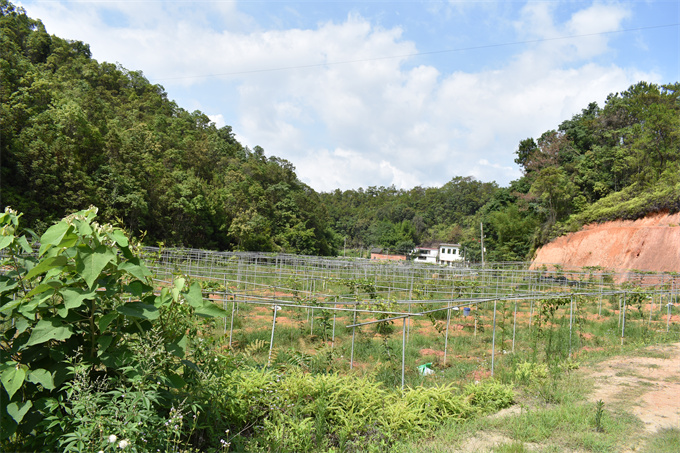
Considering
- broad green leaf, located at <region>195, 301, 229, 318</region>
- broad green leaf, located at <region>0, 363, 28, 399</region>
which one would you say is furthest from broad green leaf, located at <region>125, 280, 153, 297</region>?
broad green leaf, located at <region>0, 363, 28, 399</region>

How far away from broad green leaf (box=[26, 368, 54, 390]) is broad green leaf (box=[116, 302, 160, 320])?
1.48 feet

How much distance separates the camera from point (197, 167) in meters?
43.2

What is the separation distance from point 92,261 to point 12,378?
0.65m

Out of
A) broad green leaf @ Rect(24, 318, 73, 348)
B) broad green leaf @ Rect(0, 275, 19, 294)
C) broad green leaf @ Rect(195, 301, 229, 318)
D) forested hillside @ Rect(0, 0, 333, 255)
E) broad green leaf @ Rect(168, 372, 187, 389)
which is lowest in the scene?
broad green leaf @ Rect(168, 372, 187, 389)

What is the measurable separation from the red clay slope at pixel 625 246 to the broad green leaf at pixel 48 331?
2449 centimetres

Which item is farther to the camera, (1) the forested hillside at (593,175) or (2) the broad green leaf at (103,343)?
(1) the forested hillside at (593,175)

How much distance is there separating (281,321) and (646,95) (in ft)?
113

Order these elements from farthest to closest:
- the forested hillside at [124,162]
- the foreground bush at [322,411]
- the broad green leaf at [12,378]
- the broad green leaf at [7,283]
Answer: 1. the forested hillside at [124,162]
2. the foreground bush at [322,411]
3. the broad green leaf at [7,283]
4. the broad green leaf at [12,378]

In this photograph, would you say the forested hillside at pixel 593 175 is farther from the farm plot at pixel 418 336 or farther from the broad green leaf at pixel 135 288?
the broad green leaf at pixel 135 288

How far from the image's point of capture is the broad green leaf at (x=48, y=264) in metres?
2.10

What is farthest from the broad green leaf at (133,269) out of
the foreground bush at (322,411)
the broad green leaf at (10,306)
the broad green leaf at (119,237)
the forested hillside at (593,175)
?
the forested hillside at (593,175)

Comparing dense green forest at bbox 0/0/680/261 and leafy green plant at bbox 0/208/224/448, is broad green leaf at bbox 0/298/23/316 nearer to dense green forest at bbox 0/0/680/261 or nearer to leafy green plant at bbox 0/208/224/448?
leafy green plant at bbox 0/208/224/448

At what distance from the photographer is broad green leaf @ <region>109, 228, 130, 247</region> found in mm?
2247

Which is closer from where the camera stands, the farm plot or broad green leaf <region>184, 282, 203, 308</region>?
broad green leaf <region>184, 282, 203, 308</region>
